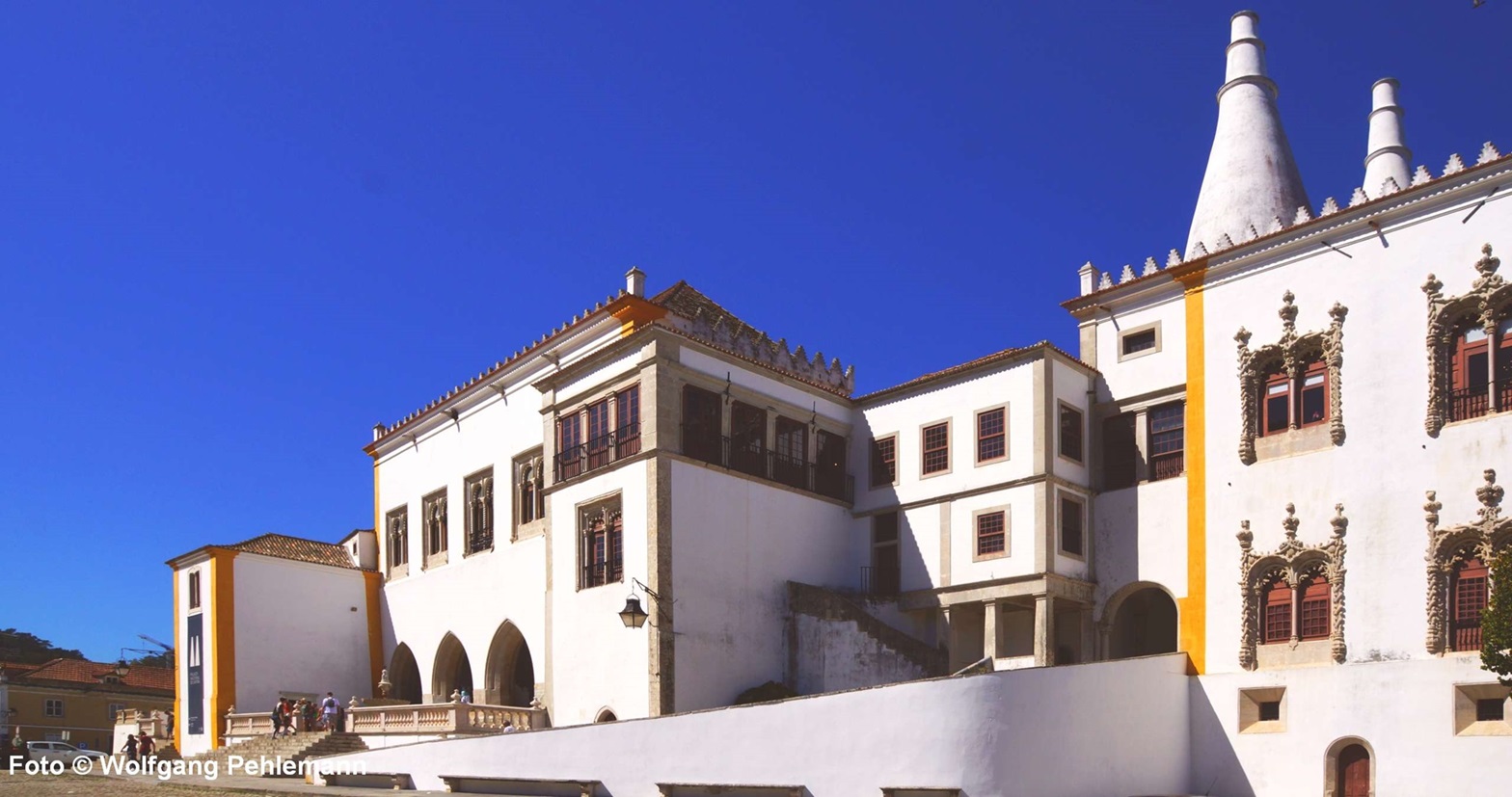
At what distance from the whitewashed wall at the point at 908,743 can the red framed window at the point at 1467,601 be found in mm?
5235

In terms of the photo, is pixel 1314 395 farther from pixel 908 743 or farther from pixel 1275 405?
pixel 908 743

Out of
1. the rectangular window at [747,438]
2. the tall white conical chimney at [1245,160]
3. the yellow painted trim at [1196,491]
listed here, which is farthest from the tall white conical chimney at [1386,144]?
the rectangular window at [747,438]

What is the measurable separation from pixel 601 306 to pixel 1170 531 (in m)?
14.0

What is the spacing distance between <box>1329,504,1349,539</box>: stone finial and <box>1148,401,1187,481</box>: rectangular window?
3.68 meters

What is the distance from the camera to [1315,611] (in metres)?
24.8

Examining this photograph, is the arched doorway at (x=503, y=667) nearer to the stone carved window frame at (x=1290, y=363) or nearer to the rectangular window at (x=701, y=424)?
the rectangular window at (x=701, y=424)

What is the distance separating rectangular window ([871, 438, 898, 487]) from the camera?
103ft

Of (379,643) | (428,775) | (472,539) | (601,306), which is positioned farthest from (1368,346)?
(379,643)

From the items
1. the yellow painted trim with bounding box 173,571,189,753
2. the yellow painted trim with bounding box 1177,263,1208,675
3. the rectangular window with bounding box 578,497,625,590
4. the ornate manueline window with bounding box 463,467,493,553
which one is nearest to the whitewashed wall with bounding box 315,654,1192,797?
the yellow painted trim with bounding box 1177,263,1208,675

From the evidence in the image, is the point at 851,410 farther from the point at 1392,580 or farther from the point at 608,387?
the point at 1392,580

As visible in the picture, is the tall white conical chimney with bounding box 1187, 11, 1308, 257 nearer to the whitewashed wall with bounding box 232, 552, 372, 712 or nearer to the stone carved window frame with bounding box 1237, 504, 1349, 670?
the stone carved window frame with bounding box 1237, 504, 1349, 670

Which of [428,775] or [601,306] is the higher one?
[601,306]

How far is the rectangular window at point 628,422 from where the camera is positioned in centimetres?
2830

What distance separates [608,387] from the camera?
96.4 feet
